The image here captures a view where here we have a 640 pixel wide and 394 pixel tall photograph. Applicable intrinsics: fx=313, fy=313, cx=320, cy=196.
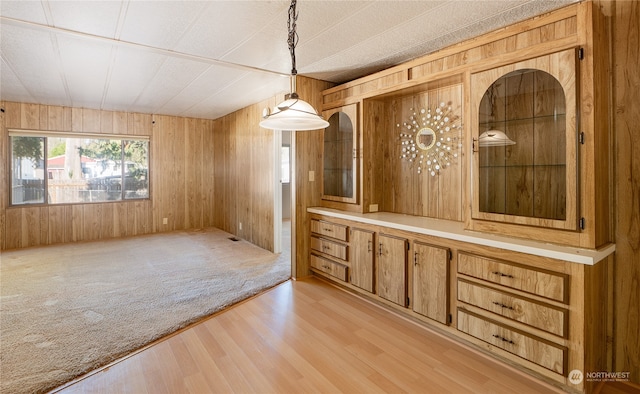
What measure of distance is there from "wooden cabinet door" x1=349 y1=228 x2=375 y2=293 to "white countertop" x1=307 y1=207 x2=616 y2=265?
163mm

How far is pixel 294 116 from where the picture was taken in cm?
207

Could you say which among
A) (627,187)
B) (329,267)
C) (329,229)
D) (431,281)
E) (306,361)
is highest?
(627,187)

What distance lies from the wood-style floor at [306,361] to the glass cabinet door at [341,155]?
1376 millimetres

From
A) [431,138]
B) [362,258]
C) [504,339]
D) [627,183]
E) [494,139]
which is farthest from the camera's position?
[362,258]

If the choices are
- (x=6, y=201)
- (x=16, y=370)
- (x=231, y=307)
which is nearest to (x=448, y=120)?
(x=231, y=307)

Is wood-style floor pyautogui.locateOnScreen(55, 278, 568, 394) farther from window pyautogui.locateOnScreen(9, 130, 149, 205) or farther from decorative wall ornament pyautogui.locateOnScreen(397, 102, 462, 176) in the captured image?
window pyautogui.locateOnScreen(9, 130, 149, 205)

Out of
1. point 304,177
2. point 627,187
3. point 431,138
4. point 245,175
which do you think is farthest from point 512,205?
point 245,175

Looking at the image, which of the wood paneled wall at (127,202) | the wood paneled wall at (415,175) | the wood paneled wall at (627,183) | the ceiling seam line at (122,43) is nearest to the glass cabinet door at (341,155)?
the wood paneled wall at (415,175)

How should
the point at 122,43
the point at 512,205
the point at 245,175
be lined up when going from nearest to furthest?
the point at 512,205 < the point at 122,43 < the point at 245,175

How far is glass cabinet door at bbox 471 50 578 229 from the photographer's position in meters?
1.94

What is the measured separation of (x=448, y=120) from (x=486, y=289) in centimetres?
154

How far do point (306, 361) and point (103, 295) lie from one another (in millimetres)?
2457

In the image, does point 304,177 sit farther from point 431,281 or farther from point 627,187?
point 627,187

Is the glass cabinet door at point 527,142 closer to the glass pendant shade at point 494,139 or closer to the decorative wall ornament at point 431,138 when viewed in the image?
the glass pendant shade at point 494,139
